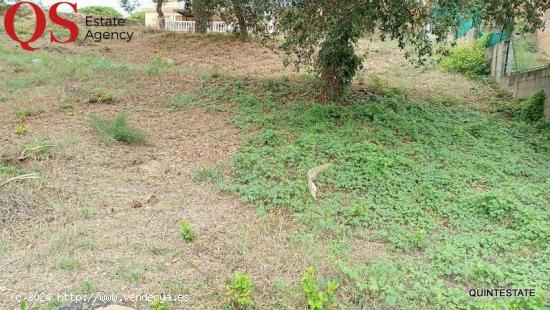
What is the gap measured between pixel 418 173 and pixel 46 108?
546 cm

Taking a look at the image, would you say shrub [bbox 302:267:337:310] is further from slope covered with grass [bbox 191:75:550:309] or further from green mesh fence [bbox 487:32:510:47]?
green mesh fence [bbox 487:32:510:47]

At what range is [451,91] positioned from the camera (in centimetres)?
841

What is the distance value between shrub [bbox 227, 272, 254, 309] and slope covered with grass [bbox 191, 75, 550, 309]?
25.2 inches

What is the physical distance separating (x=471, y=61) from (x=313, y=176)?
7.37 meters

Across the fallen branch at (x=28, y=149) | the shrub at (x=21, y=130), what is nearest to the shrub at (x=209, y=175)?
the fallen branch at (x=28, y=149)

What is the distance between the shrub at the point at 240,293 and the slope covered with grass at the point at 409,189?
25.2 inches

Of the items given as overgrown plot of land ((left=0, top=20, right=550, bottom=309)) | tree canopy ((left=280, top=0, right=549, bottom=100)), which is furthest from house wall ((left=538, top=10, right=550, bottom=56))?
tree canopy ((left=280, top=0, right=549, bottom=100))

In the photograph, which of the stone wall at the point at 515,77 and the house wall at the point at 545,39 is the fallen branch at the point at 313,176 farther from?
the house wall at the point at 545,39

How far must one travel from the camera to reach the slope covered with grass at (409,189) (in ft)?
9.70

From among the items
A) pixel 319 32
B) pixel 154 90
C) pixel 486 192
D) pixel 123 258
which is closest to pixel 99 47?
pixel 154 90

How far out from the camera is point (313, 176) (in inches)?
171

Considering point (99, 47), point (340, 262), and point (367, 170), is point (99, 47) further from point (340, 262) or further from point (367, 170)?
point (340, 262)

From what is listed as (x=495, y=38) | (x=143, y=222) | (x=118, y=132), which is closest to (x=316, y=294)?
(x=143, y=222)

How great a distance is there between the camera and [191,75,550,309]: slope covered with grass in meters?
2.96
